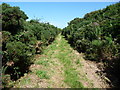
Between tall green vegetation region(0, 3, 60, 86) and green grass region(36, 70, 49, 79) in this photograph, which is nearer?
tall green vegetation region(0, 3, 60, 86)

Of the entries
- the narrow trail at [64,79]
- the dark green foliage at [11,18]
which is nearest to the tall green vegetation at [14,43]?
the dark green foliage at [11,18]

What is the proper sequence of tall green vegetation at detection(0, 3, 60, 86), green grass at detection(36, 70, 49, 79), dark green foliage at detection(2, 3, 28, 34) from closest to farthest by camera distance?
tall green vegetation at detection(0, 3, 60, 86) → dark green foliage at detection(2, 3, 28, 34) → green grass at detection(36, 70, 49, 79)

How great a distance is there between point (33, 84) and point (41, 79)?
548mm

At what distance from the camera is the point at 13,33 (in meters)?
5.73

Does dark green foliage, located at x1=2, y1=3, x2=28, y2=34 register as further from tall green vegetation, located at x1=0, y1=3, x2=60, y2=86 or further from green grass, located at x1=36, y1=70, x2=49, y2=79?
green grass, located at x1=36, y1=70, x2=49, y2=79

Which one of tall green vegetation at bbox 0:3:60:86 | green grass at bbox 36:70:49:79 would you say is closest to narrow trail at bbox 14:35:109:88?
green grass at bbox 36:70:49:79

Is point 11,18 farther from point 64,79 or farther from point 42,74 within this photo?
point 64,79

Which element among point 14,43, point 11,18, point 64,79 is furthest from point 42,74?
point 11,18

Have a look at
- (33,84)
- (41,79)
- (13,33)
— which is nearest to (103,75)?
(41,79)

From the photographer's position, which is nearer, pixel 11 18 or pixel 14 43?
pixel 14 43

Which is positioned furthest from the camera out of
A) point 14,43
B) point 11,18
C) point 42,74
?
point 42,74

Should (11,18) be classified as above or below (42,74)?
above

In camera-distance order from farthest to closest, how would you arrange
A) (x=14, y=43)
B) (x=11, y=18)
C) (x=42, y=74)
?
(x=42, y=74) < (x=11, y=18) < (x=14, y=43)

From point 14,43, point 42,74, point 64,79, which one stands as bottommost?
point 64,79
